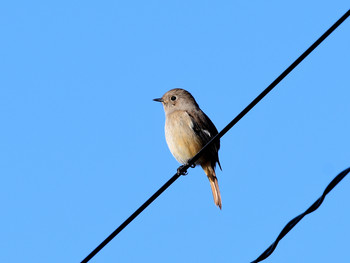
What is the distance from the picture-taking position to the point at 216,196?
31.5ft

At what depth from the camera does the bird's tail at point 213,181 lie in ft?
31.4

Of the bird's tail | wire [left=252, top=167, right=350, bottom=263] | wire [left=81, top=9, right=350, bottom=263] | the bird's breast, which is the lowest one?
wire [left=252, top=167, right=350, bottom=263]

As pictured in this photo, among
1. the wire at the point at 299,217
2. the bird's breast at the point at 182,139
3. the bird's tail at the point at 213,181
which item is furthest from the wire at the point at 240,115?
the bird's tail at the point at 213,181

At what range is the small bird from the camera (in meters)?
9.26

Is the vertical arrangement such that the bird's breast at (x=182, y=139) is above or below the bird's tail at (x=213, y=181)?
above

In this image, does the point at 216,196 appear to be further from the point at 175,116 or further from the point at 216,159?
the point at 175,116

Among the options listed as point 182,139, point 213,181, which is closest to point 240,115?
point 182,139

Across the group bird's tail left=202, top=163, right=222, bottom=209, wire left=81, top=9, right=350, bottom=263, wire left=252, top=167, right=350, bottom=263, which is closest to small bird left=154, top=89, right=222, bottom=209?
bird's tail left=202, top=163, right=222, bottom=209

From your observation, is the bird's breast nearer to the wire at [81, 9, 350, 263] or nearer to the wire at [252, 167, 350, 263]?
the wire at [81, 9, 350, 263]

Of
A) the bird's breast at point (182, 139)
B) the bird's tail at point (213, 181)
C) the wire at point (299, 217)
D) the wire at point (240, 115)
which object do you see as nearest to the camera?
the wire at point (299, 217)

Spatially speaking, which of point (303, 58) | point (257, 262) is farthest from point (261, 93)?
point (257, 262)

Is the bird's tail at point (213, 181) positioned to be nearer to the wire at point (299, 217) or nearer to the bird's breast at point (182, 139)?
the bird's breast at point (182, 139)

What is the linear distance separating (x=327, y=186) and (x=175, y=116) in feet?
18.8

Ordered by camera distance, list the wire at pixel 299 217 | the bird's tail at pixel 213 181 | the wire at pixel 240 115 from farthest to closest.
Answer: the bird's tail at pixel 213 181, the wire at pixel 240 115, the wire at pixel 299 217
